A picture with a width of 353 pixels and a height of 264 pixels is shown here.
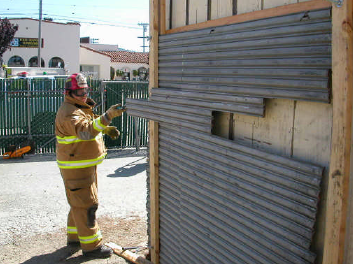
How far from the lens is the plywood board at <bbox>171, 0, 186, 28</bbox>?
345 centimetres

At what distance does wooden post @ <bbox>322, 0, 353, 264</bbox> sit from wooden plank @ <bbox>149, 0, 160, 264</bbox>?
210cm

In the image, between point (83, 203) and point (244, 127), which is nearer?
point (244, 127)

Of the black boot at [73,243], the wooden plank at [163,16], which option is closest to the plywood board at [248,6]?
the wooden plank at [163,16]

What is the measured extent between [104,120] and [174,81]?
113cm

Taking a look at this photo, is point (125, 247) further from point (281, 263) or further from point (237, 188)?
point (281, 263)

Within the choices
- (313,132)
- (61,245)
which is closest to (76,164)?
(61,245)

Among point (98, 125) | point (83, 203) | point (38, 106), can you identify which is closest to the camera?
point (98, 125)

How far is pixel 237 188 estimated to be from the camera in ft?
8.68

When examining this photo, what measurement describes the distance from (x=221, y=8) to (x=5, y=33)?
34.2 m

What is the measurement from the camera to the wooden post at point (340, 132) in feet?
5.86

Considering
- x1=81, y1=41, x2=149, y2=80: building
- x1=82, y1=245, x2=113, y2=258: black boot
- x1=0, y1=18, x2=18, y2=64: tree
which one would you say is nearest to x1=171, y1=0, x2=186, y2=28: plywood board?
x1=82, y1=245, x2=113, y2=258: black boot

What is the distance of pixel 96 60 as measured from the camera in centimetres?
4356

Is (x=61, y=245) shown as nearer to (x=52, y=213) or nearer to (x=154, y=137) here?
(x=52, y=213)

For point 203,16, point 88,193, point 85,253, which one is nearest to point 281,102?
point 203,16
